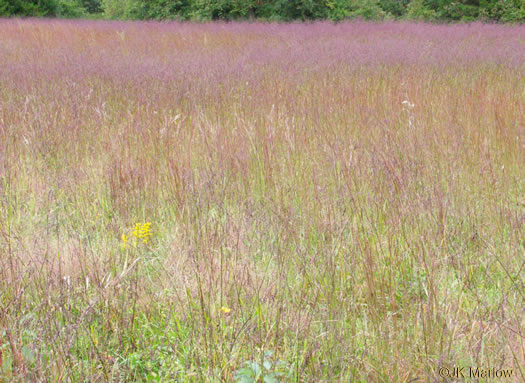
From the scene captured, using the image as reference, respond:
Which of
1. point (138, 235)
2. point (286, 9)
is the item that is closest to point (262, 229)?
point (138, 235)

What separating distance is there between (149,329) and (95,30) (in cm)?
1172

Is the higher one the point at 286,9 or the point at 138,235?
the point at 286,9

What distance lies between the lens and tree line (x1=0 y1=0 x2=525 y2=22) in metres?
19.8

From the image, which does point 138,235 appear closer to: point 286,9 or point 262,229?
point 262,229

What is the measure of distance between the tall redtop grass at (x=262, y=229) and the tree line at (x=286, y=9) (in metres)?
15.6

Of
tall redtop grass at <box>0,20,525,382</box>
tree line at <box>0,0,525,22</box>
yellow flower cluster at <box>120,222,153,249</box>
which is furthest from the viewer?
tree line at <box>0,0,525,22</box>

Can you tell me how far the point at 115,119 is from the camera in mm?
4035

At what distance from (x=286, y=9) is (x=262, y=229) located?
64.4 ft

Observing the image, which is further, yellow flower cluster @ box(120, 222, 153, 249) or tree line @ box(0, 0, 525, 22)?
tree line @ box(0, 0, 525, 22)

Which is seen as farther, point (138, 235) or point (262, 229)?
point (262, 229)

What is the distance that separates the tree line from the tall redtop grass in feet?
51.0

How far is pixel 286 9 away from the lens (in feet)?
66.0

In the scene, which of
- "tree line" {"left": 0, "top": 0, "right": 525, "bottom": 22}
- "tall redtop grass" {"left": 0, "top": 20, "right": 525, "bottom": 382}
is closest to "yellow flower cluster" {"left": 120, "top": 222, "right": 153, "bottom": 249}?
"tall redtop grass" {"left": 0, "top": 20, "right": 525, "bottom": 382}

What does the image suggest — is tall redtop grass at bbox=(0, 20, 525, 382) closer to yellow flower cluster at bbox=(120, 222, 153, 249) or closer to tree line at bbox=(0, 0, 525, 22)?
yellow flower cluster at bbox=(120, 222, 153, 249)
